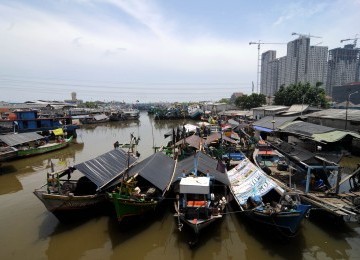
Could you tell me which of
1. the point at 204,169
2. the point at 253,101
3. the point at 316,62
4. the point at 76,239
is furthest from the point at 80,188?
the point at 316,62

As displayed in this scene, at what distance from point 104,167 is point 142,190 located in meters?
2.27

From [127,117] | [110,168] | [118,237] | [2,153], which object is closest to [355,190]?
[118,237]

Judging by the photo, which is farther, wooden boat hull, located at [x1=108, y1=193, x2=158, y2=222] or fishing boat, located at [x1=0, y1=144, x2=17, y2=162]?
fishing boat, located at [x1=0, y1=144, x2=17, y2=162]

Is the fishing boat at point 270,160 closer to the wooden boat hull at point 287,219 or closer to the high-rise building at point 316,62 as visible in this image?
the wooden boat hull at point 287,219

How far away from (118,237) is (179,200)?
279 cm

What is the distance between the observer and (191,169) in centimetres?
1209

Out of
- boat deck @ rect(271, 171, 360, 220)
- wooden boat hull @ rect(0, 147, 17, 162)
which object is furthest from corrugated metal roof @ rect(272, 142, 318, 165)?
wooden boat hull @ rect(0, 147, 17, 162)

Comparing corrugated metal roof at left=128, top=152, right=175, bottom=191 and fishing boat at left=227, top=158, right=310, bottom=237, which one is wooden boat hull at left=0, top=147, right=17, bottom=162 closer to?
corrugated metal roof at left=128, top=152, right=175, bottom=191

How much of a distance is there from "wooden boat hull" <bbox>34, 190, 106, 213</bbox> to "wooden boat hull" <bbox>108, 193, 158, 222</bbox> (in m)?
1.45

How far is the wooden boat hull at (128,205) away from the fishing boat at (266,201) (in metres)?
3.87

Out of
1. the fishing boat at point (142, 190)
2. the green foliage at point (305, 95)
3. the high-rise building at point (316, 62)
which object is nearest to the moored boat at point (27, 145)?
the fishing boat at point (142, 190)

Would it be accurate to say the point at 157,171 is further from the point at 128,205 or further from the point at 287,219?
the point at 287,219

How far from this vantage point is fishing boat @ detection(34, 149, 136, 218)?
31.7ft

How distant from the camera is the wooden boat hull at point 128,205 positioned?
907 centimetres
